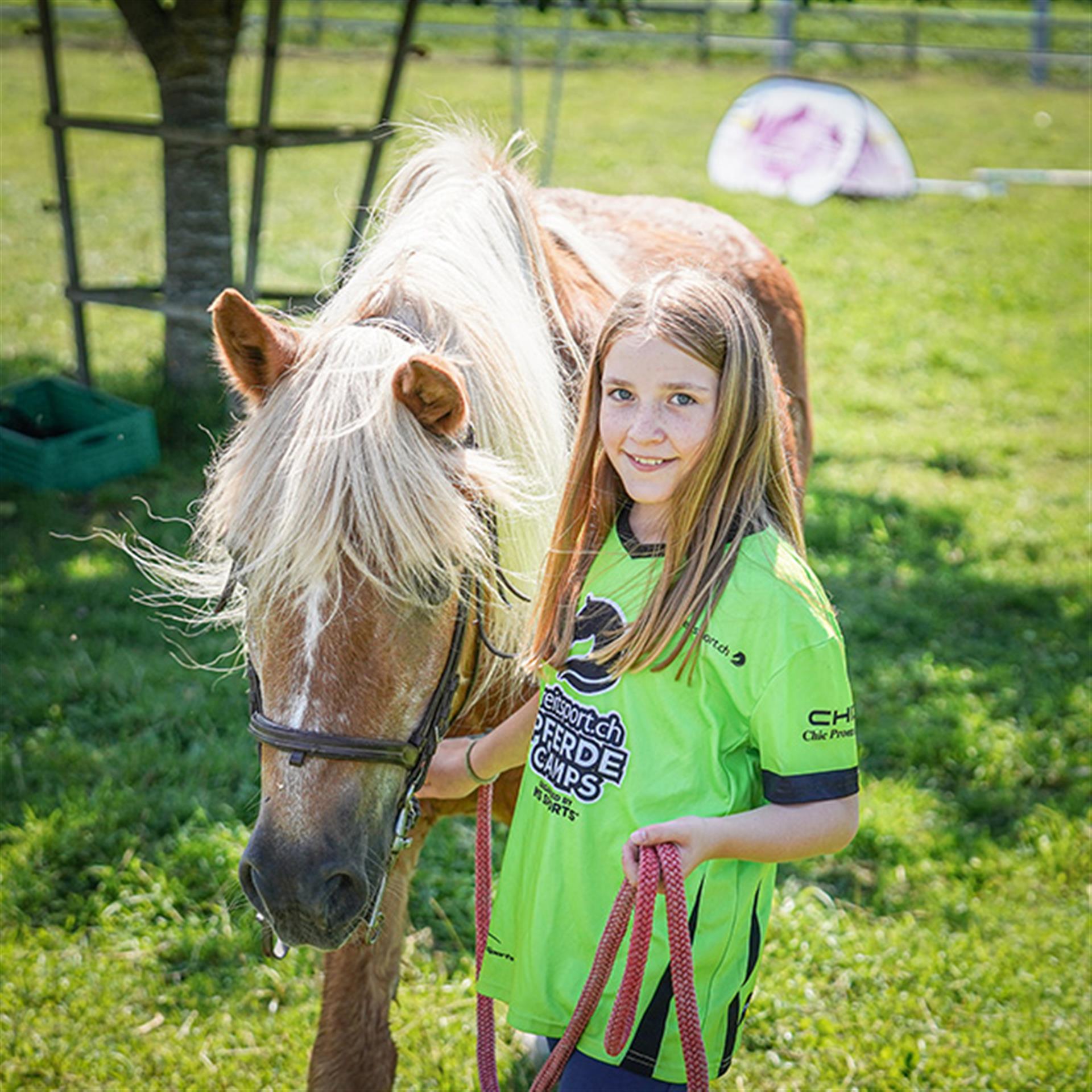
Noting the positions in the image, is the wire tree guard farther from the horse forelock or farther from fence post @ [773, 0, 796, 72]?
fence post @ [773, 0, 796, 72]

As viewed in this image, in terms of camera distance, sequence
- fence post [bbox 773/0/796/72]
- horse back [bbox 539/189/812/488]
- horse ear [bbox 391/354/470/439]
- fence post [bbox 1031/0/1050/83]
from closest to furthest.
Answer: horse ear [bbox 391/354/470/439]
horse back [bbox 539/189/812/488]
fence post [bbox 773/0/796/72]
fence post [bbox 1031/0/1050/83]

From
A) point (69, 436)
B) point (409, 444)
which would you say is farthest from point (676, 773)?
point (69, 436)

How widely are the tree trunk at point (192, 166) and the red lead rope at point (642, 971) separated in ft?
15.8

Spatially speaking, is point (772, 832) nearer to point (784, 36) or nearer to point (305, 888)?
point (305, 888)

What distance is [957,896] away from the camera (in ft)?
11.2

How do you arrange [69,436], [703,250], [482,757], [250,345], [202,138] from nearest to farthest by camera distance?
[250,345] → [482,757] → [703,250] → [69,436] → [202,138]

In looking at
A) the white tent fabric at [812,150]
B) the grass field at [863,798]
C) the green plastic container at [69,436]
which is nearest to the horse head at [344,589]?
the grass field at [863,798]

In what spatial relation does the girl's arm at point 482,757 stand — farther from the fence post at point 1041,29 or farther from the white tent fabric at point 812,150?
the fence post at point 1041,29

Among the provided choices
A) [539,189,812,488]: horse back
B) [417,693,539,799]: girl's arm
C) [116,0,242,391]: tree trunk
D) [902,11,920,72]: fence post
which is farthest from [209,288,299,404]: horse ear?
[902,11,920,72]: fence post

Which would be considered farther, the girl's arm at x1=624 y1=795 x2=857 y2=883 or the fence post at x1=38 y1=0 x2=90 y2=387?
the fence post at x1=38 y1=0 x2=90 y2=387

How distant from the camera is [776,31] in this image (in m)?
21.2

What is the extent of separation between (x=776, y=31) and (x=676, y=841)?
22.1 meters

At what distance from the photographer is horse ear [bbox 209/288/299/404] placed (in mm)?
1832

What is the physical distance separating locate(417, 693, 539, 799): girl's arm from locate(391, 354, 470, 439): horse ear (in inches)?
19.0
